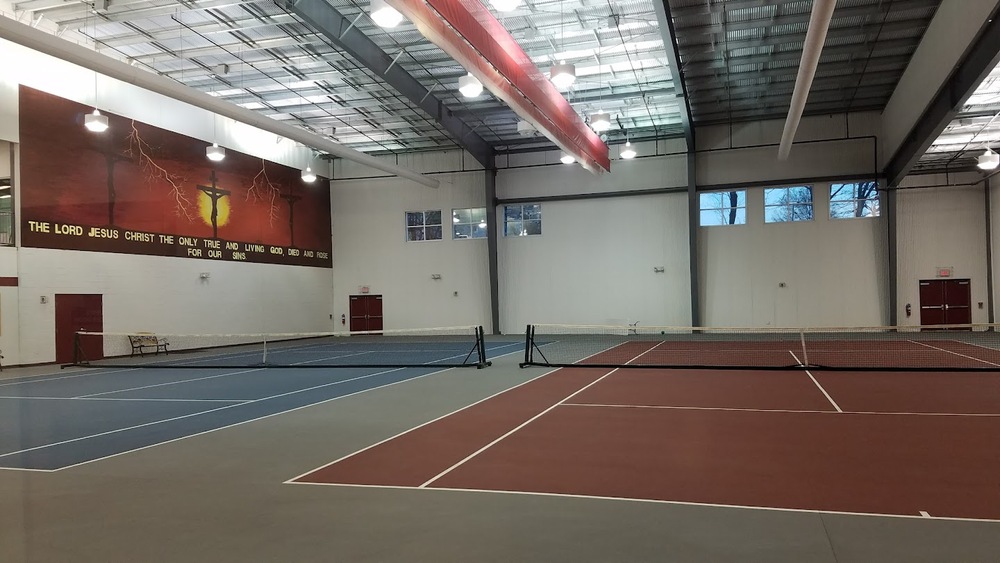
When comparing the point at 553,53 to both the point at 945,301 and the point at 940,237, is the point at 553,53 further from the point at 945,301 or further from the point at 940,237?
the point at 945,301

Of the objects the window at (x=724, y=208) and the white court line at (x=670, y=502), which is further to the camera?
the window at (x=724, y=208)

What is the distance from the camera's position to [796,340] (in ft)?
80.6

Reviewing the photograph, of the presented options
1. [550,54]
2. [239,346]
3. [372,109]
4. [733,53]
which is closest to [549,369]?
[550,54]

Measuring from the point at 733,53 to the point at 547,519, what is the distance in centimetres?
1890

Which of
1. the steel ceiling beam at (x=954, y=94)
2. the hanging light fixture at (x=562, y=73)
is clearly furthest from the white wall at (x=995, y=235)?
the hanging light fixture at (x=562, y=73)

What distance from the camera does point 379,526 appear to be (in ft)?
16.7

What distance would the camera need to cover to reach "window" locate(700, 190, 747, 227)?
91.0 feet

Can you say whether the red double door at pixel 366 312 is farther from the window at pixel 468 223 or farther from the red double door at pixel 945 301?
the red double door at pixel 945 301

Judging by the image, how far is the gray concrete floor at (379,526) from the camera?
4453 millimetres

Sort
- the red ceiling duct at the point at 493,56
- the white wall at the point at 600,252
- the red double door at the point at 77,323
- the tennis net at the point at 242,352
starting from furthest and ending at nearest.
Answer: the white wall at the point at 600,252
the red double door at the point at 77,323
the tennis net at the point at 242,352
the red ceiling duct at the point at 493,56

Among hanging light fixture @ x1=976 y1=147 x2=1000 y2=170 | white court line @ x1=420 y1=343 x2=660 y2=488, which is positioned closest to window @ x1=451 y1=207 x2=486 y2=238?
white court line @ x1=420 y1=343 x2=660 y2=488

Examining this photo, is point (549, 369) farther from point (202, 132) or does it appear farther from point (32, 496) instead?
point (202, 132)

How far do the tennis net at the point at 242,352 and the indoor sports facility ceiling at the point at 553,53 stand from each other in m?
8.58

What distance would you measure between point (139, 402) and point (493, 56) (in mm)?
9633
